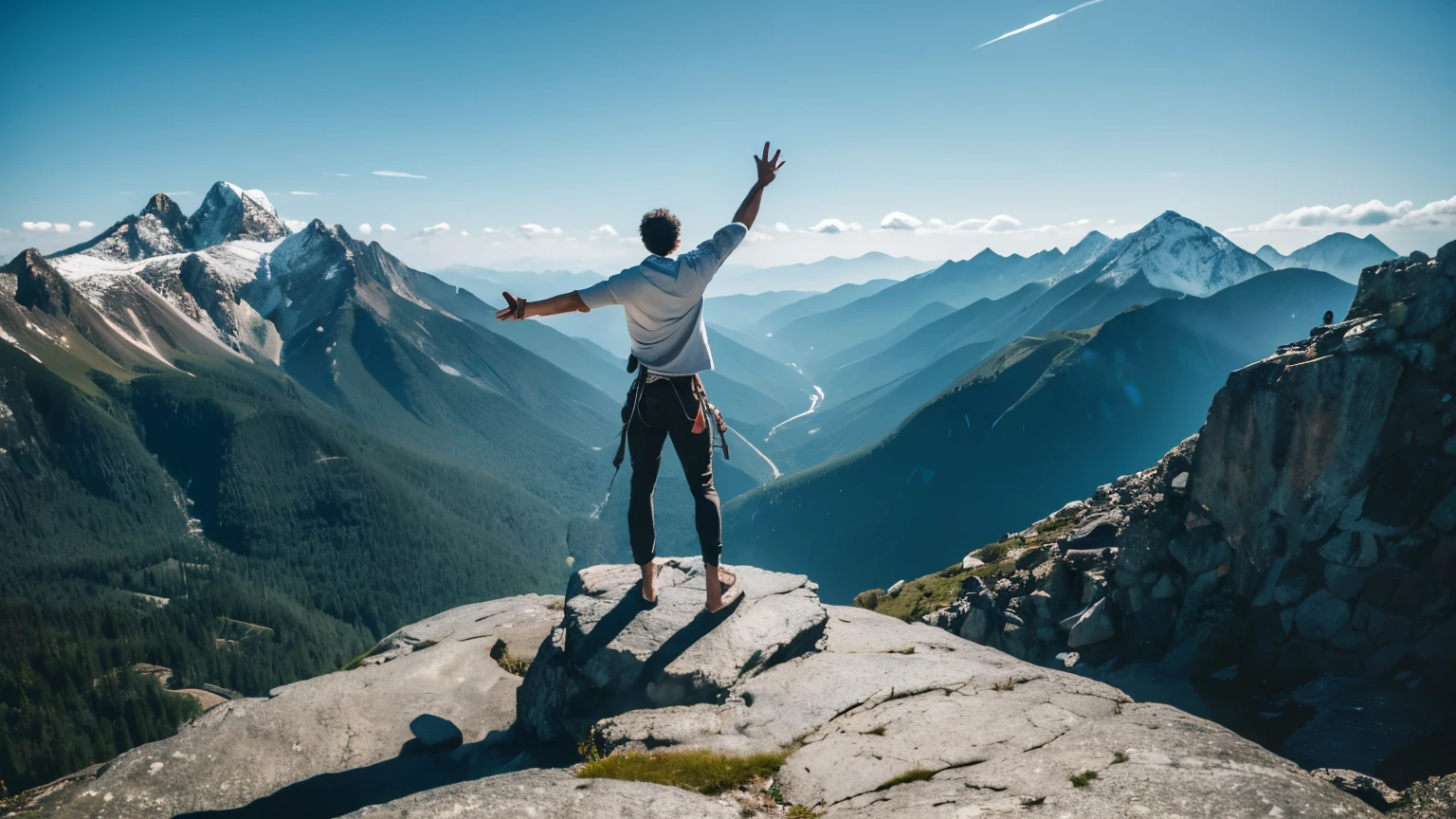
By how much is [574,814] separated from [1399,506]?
27197 mm

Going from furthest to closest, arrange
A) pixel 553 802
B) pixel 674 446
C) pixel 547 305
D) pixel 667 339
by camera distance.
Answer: pixel 667 339 < pixel 674 446 < pixel 547 305 < pixel 553 802

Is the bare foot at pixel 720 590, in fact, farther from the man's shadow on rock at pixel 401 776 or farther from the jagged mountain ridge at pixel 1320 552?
the jagged mountain ridge at pixel 1320 552

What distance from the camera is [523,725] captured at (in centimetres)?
1383

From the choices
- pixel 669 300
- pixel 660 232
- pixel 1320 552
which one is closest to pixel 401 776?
pixel 669 300

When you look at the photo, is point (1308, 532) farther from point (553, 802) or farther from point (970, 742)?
point (553, 802)

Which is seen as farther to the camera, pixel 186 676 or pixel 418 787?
pixel 186 676

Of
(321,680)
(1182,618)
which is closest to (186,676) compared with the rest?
(321,680)

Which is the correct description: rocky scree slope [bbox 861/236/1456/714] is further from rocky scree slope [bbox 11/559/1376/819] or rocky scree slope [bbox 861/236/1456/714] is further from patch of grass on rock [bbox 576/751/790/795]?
patch of grass on rock [bbox 576/751/790/795]

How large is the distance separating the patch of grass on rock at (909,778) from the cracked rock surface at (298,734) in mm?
8753

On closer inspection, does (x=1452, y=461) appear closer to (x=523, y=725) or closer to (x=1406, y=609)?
(x=1406, y=609)

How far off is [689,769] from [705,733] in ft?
5.14

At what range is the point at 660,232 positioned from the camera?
11.1m

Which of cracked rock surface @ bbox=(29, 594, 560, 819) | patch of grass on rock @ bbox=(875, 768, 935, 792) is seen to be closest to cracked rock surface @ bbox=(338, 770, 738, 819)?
patch of grass on rock @ bbox=(875, 768, 935, 792)

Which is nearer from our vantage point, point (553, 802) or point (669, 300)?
point (553, 802)
